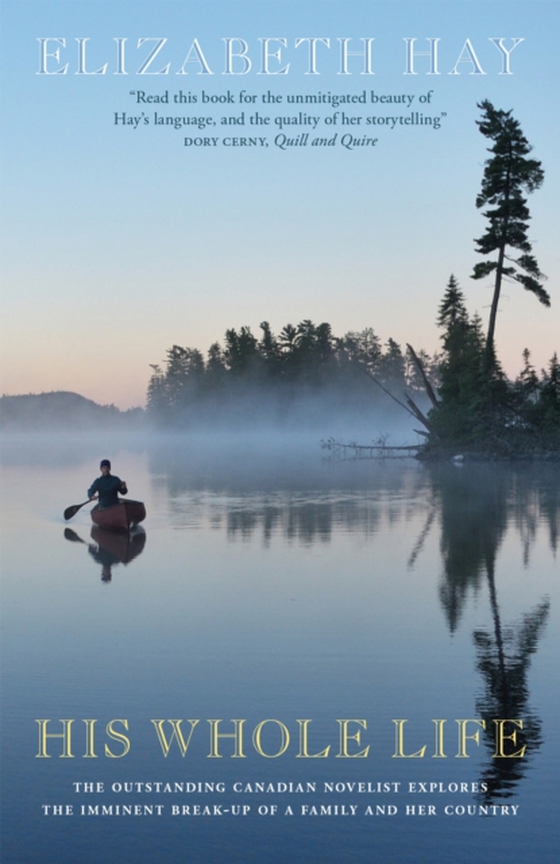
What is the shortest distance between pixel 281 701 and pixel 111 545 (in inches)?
487

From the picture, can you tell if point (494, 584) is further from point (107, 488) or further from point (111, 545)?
point (107, 488)

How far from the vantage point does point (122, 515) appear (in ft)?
73.8

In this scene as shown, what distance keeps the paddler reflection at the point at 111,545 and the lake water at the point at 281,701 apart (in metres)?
0.13

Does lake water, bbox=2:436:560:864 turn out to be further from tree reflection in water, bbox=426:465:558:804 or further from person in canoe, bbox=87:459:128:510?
person in canoe, bbox=87:459:128:510

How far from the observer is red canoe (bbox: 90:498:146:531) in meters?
22.5

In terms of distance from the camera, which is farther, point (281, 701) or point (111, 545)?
point (111, 545)

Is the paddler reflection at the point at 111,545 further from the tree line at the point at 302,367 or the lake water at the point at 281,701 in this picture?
the tree line at the point at 302,367

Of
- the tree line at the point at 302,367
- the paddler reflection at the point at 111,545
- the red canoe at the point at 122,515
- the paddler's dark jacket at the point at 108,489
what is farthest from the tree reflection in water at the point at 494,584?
the tree line at the point at 302,367

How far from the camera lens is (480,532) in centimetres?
2177

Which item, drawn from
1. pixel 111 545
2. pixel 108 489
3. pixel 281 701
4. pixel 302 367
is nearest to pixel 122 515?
pixel 108 489

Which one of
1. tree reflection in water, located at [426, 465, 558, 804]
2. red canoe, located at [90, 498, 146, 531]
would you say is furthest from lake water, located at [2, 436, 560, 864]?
red canoe, located at [90, 498, 146, 531]

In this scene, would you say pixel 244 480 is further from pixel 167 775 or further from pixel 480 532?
pixel 167 775

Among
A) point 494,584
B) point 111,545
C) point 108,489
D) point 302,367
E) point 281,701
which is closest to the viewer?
point 281,701

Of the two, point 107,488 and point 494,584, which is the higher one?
point 107,488
